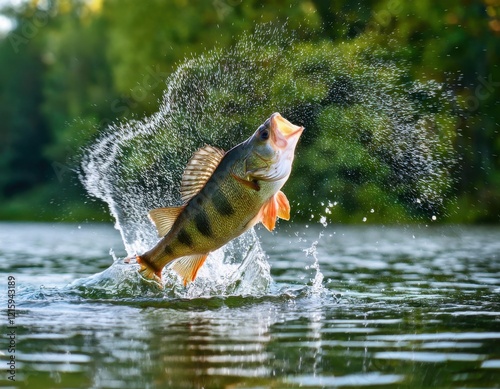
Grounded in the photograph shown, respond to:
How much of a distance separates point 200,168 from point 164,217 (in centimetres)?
54

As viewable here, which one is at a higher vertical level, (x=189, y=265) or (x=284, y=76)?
(x=284, y=76)

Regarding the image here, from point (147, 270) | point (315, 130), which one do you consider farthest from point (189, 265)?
point (315, 130)

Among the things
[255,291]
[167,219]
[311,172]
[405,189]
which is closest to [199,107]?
[311,172]

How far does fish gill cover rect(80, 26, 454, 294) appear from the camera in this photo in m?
15.6

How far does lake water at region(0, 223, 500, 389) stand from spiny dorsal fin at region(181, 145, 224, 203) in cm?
106

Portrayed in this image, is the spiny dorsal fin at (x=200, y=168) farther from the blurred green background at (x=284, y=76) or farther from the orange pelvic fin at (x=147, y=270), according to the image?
the blurred green background at (x=284, y=76)

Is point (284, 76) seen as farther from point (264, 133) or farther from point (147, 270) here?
point (264, 133)

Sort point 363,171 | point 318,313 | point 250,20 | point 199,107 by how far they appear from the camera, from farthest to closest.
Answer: point 250,20, point 363,171, point 199,107, point 318,313

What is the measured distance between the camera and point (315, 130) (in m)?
28.6

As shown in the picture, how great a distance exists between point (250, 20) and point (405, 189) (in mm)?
12545

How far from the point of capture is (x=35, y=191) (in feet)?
180

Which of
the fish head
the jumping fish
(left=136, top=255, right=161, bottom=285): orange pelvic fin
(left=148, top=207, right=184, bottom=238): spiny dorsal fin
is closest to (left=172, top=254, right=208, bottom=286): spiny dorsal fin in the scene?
the jumping fish

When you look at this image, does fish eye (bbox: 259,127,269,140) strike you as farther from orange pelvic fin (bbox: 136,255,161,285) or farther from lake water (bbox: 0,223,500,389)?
orange pelvic fin (bbox: 136,255,161,285)

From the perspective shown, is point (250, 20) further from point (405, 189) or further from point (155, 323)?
point (155, 323)
